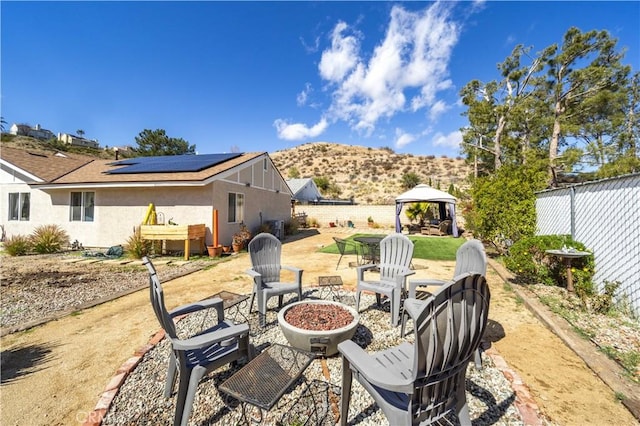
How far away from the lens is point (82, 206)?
1078cm

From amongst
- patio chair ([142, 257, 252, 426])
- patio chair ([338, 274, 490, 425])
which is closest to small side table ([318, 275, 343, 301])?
patio chair ([142, 257, 252, 426])

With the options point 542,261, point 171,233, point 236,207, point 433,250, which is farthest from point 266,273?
point 433,250

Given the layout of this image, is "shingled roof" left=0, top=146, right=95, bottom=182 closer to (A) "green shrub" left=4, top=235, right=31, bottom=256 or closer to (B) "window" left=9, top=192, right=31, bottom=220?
(B) "window" left=9, top=192, right=31, bottom=220

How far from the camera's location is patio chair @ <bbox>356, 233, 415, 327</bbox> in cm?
382

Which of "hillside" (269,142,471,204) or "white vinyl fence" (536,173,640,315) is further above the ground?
"hillside" (269,142,471,204)

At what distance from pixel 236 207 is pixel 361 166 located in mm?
32412

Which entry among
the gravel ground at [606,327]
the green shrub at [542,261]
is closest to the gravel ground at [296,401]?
the gravel ground at [606,327]

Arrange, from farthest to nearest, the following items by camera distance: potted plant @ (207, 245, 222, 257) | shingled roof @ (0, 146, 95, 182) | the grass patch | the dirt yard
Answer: shingled roof @ (0, 146, 95, 182)
the grass patch
potted plant @ (207, 245, 222, 257)
the dirt yard

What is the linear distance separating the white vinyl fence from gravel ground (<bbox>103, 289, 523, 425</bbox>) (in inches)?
123

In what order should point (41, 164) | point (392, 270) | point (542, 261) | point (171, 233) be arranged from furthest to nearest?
point (41, 164)
point (171, 233)
point (542, 261)
point (392, 270)

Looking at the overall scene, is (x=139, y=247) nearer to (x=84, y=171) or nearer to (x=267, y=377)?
(x=84, y=171)

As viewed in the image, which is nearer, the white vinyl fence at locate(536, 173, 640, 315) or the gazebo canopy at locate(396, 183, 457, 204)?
the white vinyl fence at locate(536, 173, 640, 315)

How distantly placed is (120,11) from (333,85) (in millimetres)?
15785

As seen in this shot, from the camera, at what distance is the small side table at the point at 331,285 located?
4.65 meters
